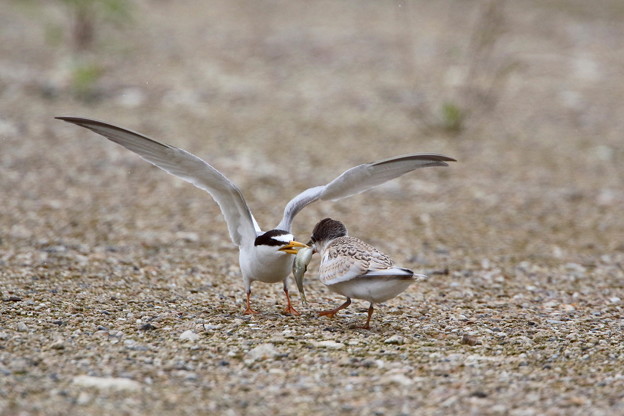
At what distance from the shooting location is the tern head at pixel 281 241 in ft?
13.6

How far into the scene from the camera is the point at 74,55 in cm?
985

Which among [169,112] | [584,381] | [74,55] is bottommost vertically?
[584,381]

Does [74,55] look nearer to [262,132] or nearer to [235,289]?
[262,132]

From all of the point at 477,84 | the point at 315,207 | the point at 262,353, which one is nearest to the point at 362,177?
the point at 262,353

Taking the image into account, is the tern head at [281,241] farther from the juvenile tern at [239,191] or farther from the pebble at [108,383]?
the pebble at [108,383]

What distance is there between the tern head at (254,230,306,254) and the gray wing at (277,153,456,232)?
207 millimetres

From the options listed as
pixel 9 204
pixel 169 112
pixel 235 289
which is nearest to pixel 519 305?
pixel 235 289

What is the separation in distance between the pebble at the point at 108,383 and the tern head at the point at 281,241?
43.6 inches

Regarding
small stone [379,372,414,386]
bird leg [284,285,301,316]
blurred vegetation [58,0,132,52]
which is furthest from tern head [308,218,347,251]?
blurred vegetation [58,0,132,52]

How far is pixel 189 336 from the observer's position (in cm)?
389

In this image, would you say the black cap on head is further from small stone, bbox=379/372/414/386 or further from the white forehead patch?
small stone, bbox=379/372/414/386

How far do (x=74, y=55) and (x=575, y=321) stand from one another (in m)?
7.19

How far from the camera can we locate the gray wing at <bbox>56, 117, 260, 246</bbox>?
13.4 ft

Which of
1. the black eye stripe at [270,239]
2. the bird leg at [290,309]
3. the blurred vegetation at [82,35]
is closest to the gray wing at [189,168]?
the black eye stripe at [270,239]
